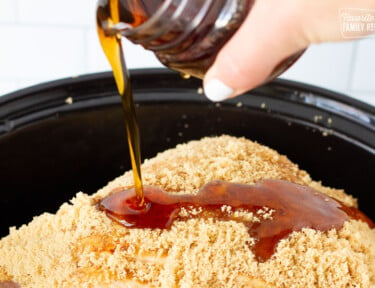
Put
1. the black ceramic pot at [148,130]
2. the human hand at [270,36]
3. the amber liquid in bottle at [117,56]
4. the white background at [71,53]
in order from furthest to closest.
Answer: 1. the white background at [71,53]
2. the black ceramic pot at [148,130]
3. the amber liquid in bottle at [117,56]
4. the human hand at [270,36]

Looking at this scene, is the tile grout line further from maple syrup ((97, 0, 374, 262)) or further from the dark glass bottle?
the dark glass bottle

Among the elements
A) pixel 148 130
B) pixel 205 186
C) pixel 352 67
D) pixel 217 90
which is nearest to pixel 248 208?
pixel 205 186

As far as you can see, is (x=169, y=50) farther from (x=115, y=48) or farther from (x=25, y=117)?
(x=25, y=117)

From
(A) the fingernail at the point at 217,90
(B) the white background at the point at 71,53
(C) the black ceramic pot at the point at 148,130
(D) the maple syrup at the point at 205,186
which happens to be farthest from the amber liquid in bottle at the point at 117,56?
(B) the white background at the point at 71,53

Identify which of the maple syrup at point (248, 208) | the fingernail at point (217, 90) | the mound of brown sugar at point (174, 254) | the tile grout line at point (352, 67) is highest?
the fingernail at point (217, 90)
